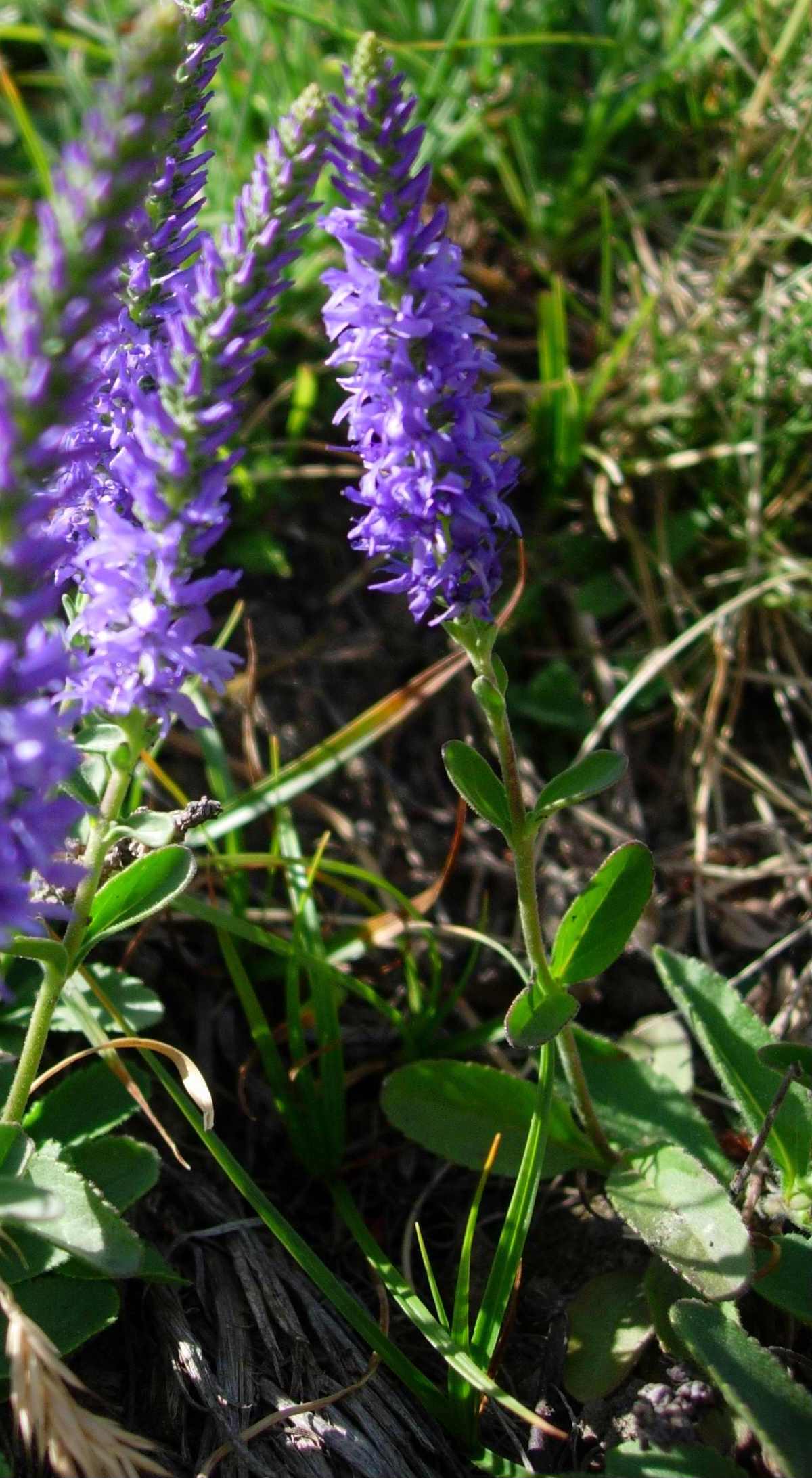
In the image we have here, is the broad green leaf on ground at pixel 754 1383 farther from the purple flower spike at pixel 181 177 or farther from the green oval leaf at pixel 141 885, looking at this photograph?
the purple flower spike at pixel 181 177

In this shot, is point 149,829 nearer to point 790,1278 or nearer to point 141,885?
point 141,885

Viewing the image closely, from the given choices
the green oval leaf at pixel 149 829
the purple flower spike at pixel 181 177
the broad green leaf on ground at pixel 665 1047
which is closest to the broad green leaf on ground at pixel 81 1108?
the green oval leaf at pixel 149 829

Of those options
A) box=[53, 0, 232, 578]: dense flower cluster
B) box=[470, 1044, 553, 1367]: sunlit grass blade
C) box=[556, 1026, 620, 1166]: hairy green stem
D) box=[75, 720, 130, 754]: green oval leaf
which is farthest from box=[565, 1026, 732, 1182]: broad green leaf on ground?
box=[53, 0, 232, 578]: dense flower cluster

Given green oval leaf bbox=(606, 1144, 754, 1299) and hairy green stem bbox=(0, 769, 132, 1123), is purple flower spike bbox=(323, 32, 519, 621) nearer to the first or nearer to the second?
hairy green stem bbox=(0, 769, 132, 1123)

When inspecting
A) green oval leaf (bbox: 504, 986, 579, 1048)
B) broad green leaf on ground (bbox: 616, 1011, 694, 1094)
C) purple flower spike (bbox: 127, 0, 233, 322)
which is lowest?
broad green leaf on ground (bbox: 616, 1011, 694, 1094)

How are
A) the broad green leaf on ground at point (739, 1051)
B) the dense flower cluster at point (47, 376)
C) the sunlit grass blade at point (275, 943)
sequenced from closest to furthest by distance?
the dense flower cluster at point (47, 376) < the broad green leaf on ground at point (739, 1051) < the sunlit grass blade at point (275, 943)

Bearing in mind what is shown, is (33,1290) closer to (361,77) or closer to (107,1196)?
(107,1196)
